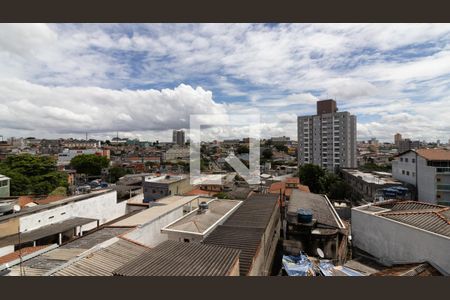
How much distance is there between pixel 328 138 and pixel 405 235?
2886 centimetres

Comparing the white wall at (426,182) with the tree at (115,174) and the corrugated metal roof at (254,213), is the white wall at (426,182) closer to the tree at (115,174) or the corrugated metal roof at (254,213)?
the corrugated metal roof at (254,213)

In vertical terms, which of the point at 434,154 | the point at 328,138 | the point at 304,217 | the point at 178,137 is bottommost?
the point at 304,217

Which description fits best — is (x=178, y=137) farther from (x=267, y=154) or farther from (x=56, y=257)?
(x=56, y=257)

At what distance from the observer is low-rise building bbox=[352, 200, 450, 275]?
16.8ft

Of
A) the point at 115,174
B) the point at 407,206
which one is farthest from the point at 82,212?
the point at 115,174

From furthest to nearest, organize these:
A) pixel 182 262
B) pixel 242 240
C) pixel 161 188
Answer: pixel 161 188 < pixel 242 240 < pixel 182 262

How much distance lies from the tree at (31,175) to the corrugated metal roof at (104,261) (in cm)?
1370

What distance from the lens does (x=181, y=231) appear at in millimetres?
6371

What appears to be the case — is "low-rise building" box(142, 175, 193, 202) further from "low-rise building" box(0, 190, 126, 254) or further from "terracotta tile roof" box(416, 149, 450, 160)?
"terracotta tile roof" box(416, 149, 450, 160)

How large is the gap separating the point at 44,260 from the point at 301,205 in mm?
7790

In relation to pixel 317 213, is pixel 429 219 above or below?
above

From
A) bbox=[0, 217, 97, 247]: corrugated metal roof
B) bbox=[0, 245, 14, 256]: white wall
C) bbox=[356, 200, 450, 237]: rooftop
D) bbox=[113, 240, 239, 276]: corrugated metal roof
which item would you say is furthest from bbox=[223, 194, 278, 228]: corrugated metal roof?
bbox=[0, 245, 14, 256]: white wall

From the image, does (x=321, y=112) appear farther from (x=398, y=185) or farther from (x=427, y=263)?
(x=427, y=263)

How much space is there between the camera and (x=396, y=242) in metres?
6.09
